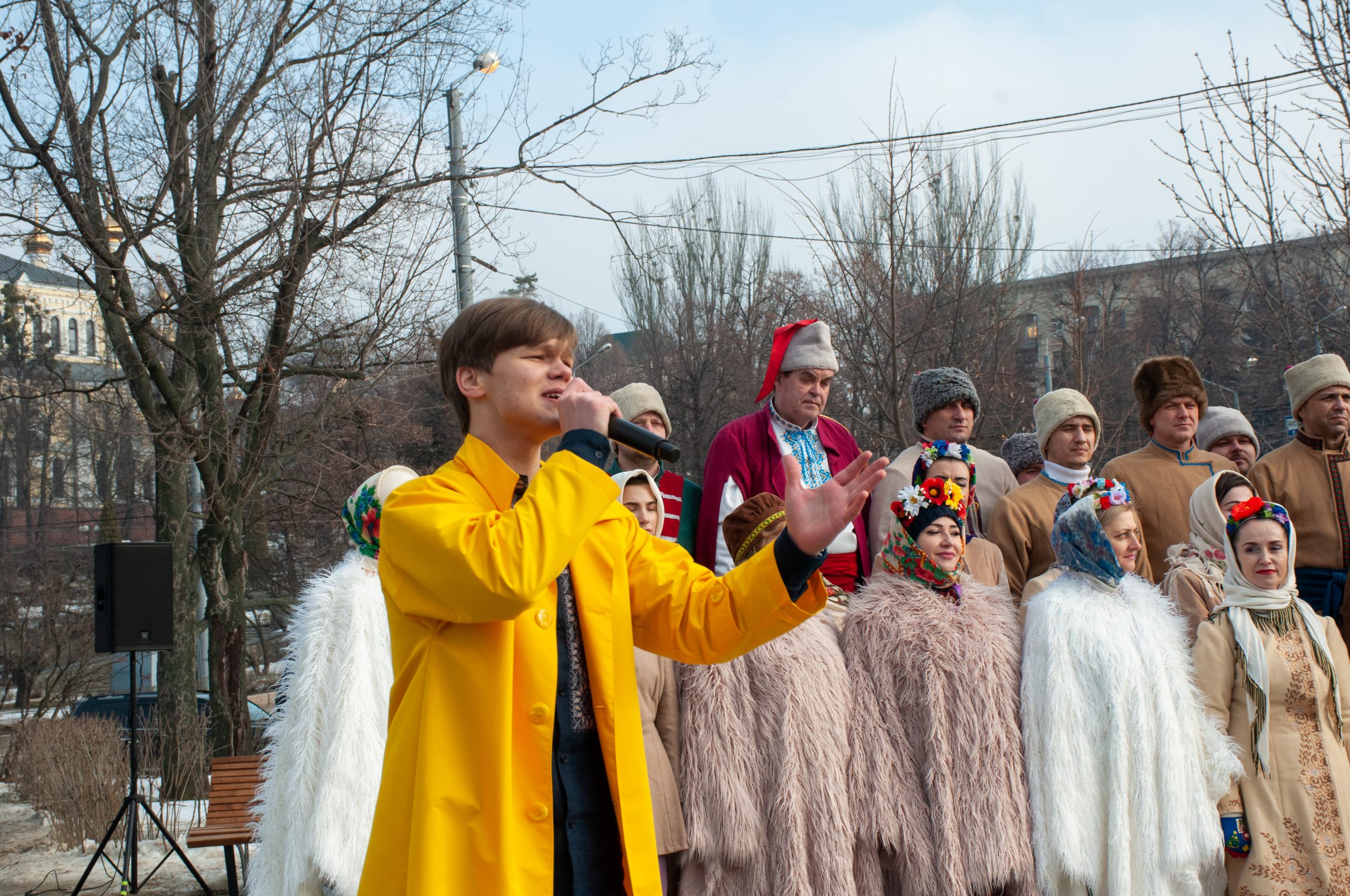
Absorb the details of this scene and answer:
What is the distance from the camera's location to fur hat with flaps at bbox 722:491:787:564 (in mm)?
4121

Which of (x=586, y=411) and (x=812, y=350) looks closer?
(x=586, y=411)

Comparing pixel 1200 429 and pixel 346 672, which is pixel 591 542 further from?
pixel 1200 429

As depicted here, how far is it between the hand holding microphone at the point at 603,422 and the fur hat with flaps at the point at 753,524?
7.33ft

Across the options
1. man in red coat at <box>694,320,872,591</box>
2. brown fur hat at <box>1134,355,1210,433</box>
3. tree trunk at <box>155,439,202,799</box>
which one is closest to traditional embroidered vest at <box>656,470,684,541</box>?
man in red coat at <box>694,320,872,591</box>

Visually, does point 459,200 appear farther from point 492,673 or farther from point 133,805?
point 492,673

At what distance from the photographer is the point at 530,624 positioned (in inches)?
73.3

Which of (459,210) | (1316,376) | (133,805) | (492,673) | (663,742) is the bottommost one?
(133,805)

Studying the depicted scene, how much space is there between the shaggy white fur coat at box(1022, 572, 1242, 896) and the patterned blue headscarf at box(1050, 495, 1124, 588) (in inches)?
3.7

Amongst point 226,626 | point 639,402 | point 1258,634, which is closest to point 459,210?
point 226,626

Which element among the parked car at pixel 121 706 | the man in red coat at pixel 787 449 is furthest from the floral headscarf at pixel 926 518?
the parked car at pixel 121 706

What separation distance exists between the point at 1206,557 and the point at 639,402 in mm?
2577

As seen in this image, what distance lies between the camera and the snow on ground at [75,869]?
273 inches

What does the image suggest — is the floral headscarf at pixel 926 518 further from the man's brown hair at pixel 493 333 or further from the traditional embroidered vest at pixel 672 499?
the man's brown hair at pixel 493 333

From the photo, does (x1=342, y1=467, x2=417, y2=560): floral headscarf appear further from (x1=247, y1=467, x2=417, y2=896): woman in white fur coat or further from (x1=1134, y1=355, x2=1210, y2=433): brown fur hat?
(x1=1134, y1=355, x2=1210, y2=433): brown fur hat
